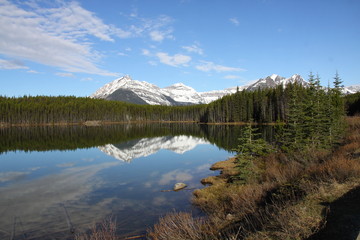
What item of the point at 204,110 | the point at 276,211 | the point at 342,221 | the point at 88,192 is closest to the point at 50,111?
the point at 204,110

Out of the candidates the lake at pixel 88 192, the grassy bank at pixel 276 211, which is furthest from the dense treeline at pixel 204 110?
the grassy bank at pixel 276 211

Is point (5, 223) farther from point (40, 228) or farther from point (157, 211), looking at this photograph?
point (157, 211)

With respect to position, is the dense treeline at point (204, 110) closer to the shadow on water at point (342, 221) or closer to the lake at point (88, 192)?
the lake at point (88, 192)

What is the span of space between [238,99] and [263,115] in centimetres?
1878

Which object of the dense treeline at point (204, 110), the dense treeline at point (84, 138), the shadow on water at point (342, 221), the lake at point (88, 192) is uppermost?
the dense treeline at point (204, 110)

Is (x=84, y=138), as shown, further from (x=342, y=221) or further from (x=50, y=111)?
(x=50, y=111)

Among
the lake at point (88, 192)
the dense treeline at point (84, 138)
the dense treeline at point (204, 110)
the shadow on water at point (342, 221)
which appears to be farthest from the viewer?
the dense treeline at point (204, 110)

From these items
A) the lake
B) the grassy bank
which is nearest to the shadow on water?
the grassy bank

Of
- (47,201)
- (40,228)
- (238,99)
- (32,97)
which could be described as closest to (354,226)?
(40,228)

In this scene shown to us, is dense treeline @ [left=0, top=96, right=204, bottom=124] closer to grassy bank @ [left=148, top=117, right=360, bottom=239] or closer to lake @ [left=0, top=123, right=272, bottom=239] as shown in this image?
lake @ [left=0, top=123, right=272, bottom=239]

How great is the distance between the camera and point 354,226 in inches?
261

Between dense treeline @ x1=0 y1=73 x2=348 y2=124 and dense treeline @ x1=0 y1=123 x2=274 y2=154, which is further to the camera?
dense treeline @ x1=0 y1=73 x2=348 y2=124

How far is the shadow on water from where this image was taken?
6.35m

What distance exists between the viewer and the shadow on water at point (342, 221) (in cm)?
635
